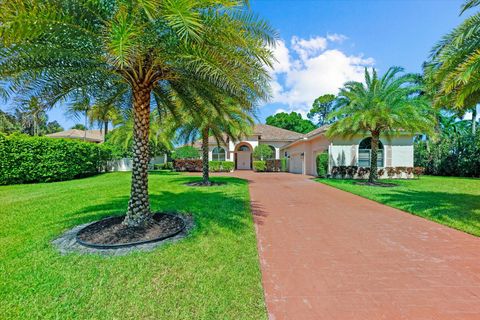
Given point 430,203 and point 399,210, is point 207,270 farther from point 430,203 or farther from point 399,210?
point 430,203

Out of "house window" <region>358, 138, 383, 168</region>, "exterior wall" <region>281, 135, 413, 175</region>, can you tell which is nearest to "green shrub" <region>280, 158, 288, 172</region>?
"exterior wall" <region>281, 135, 413, 175</region>

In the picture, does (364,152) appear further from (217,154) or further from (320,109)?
(320,109)

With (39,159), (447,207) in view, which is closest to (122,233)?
(447,207)

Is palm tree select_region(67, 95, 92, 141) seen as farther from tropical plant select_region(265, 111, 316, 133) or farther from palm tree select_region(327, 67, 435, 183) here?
tropical plant select_region(265, 111, 316, 133)

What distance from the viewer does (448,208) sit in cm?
863

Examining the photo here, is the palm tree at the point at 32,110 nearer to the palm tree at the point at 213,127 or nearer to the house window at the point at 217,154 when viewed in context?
the palm tree at the point at 213,127

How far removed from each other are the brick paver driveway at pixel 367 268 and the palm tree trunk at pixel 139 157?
10.3 ft

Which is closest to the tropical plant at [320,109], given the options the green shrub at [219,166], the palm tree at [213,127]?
the green shrub at [219,166]

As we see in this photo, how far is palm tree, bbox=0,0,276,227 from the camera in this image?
13.0 ft

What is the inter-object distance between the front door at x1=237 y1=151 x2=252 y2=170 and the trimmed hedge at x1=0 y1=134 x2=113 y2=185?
2166 centimetres

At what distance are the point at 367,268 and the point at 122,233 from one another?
534 cm

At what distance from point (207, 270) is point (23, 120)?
6.04 m

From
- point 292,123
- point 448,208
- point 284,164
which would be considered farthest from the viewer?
point 292,123

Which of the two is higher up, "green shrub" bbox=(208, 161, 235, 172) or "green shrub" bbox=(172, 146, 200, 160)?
"green shrub" bbox=(172, 146, 200, 160)
